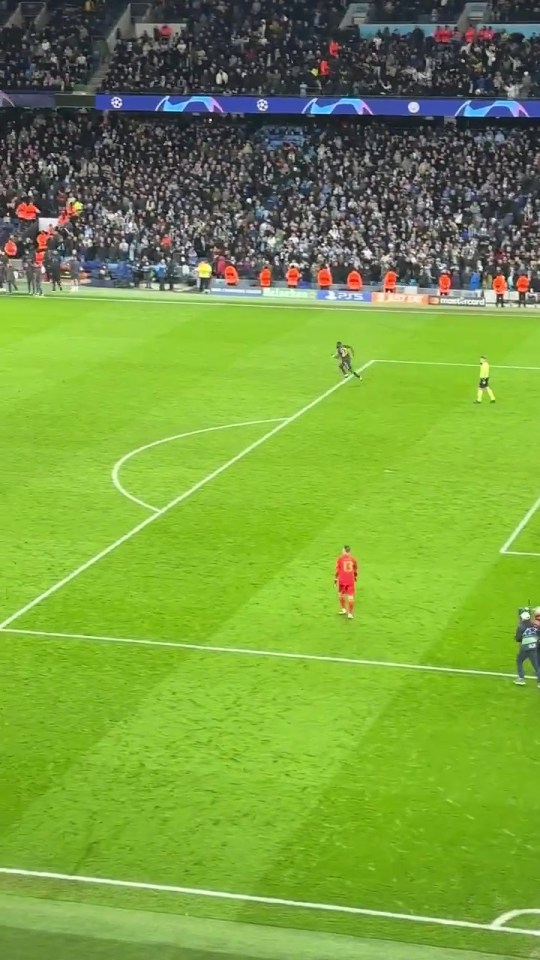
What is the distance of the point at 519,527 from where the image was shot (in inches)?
1347

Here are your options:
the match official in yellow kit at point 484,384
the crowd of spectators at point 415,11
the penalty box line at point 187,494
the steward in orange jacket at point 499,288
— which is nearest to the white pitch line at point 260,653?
the penalty box line at point 187,494

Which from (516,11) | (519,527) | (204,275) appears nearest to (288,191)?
(204,275)

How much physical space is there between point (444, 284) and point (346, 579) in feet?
116

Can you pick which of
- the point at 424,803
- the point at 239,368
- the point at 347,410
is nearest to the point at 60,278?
the point at 239,368

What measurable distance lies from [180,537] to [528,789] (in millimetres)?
13012

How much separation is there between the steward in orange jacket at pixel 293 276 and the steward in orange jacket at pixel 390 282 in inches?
147

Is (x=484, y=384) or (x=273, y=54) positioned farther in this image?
(x=273, y=54)

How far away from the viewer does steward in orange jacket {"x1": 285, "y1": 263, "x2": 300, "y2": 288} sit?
64.0 meters

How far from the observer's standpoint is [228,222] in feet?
225

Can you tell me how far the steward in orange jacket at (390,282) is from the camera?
62312 mm

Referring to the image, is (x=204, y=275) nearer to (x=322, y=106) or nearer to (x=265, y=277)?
(x=265, y=277)

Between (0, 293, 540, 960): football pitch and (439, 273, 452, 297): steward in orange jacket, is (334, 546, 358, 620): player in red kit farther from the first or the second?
(439, 273, 452, 297): steward in orange jacket

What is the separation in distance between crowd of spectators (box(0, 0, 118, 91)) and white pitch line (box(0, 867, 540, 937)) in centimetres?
5689

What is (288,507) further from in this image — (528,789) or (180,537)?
(528,789)
